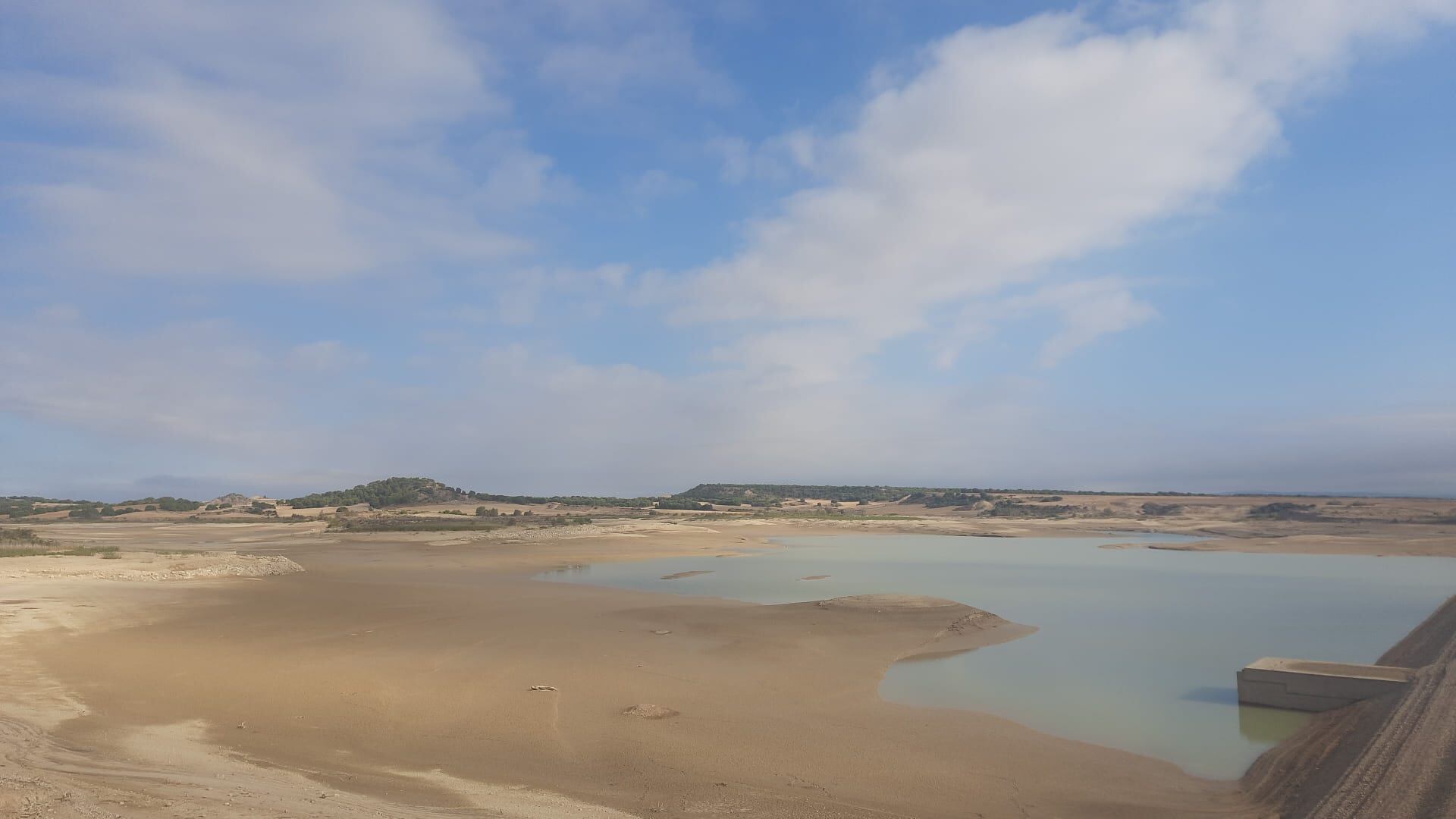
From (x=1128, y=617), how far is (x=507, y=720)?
1878cm

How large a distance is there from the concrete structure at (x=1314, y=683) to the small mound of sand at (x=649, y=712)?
969 cm

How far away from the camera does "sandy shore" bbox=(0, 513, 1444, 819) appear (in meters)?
7.60

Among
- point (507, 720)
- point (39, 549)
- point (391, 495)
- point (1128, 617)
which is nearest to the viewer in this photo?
point (507, 720)

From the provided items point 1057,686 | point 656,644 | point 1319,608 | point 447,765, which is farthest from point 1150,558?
point 447,765

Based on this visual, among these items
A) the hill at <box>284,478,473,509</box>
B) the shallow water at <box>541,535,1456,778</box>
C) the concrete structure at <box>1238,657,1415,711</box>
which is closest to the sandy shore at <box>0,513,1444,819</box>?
the shallow water at <box>541,535,1456,778</box>

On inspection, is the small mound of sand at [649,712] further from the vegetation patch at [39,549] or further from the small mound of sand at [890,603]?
the vegetation patch at [39,549]

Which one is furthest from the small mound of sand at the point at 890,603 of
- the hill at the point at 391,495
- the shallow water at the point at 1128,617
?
the hill at the point at 391,495

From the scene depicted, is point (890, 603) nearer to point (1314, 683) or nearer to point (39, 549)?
point (1314, 683)

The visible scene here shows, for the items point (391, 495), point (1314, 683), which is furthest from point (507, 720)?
point (391, 495)

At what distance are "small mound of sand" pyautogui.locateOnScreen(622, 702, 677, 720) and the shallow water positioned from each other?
13.1 feet

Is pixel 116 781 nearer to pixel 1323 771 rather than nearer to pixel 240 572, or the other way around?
pixel 1323 771

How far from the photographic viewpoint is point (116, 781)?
6637 millimetres

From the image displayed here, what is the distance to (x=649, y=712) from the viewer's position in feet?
36.8

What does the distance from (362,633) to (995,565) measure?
30173 mm
